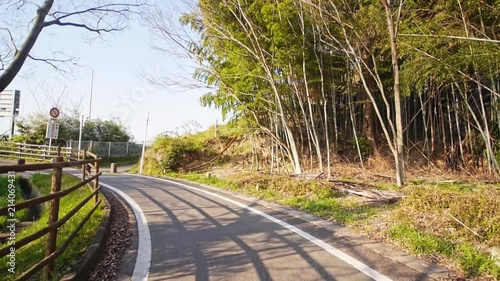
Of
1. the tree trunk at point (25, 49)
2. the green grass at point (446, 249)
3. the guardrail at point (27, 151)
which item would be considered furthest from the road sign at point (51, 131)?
the green grass at point (446, 249)

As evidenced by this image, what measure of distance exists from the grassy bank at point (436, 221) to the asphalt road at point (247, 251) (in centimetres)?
51

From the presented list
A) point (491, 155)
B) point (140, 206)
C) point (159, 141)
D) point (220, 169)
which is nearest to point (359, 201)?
point (140, 206)

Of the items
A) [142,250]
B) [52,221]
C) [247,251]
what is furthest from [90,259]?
[247,251]

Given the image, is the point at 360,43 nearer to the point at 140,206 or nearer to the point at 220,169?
the point at 140,206

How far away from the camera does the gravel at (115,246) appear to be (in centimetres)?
300

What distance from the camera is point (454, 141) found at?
1183 centimetres

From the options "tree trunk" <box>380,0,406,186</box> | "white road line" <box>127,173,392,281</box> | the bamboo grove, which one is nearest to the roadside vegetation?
"white road line" <box>127,173,392,281</box>

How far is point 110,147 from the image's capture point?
24734 mm

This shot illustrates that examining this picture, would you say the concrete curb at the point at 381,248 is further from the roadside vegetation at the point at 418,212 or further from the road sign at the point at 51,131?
the road sign at the point at 51,131

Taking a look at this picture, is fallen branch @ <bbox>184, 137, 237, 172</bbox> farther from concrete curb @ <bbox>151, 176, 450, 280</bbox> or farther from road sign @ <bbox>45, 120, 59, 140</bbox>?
concrete curb @ <bbox>151, 176, 450, 280</bbox>

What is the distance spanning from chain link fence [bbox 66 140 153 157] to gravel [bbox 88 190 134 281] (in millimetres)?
19830

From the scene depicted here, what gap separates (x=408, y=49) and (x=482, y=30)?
4.59 feet

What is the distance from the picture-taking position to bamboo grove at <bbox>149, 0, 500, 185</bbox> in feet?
22.9

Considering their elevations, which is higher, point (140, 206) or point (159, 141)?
point (159, 141)
